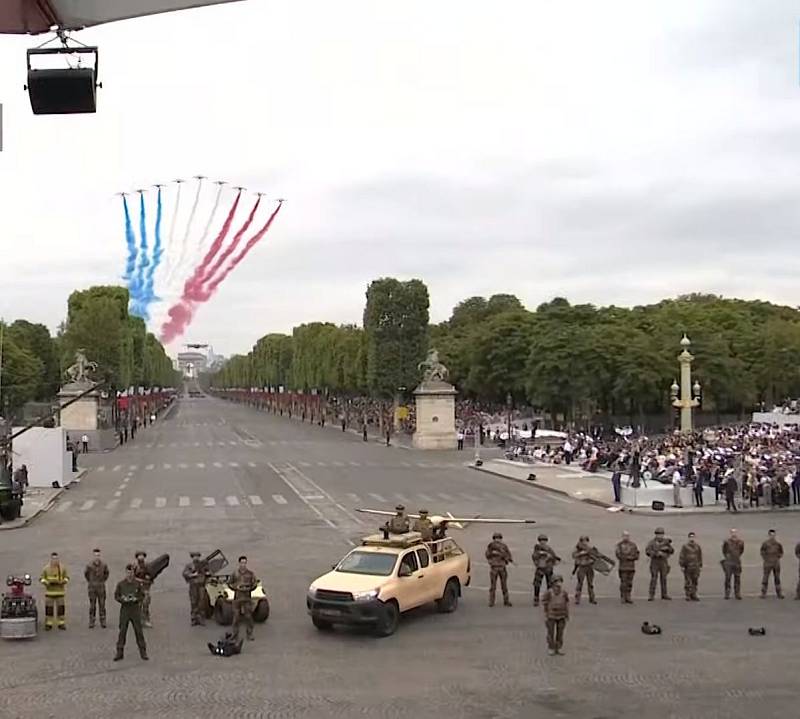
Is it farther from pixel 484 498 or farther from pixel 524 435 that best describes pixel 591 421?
pixel 484 498

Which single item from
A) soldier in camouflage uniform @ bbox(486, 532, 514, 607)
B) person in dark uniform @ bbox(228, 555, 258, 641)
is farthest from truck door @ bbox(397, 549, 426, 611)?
person in dark uniform @ bbox(228, 555, 258, 641)

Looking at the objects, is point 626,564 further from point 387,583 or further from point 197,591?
point 197,591

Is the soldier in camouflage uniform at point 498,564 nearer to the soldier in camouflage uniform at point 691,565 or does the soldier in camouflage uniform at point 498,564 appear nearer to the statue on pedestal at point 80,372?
the soldier in camouflage uniform at point 691,565

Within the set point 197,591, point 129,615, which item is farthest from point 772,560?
point 129,615

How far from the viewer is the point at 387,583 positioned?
59.8ft

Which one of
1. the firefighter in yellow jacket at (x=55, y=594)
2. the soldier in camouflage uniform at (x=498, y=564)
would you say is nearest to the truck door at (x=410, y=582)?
the soldier in camouflage uniform at (x=498, y=564)

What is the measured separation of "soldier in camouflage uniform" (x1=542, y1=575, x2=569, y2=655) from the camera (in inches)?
647

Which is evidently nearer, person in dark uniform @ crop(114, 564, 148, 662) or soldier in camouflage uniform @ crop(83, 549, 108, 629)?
person in dark uniform @ crop(114, 564, 148, 662)

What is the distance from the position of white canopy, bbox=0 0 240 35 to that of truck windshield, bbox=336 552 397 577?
10.0 m

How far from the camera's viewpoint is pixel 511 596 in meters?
21.7

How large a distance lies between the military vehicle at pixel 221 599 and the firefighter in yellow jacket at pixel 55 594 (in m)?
2.46

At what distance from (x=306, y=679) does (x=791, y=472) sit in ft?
91.4

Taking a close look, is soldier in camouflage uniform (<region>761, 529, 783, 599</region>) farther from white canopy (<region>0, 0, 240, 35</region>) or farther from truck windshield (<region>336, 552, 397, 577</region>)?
white canopy (<region>0, 0, 240, 35</region>)

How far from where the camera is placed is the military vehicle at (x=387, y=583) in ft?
58.3
